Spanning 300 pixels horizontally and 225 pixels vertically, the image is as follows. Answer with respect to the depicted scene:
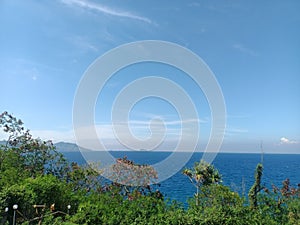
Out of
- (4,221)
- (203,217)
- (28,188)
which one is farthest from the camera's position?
(28,188)

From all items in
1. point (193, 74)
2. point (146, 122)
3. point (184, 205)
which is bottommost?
point (184, 205)

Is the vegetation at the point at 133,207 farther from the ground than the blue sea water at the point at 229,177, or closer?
farther from the ground

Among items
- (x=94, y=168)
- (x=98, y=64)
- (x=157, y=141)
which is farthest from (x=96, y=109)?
(x=94, y=168)

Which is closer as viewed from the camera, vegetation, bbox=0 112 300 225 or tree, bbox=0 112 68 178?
vegetation, bbox=0 112 300 225

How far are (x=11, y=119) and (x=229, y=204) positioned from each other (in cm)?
769

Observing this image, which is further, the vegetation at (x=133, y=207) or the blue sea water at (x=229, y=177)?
the blue sea water at (x=229, y=177)

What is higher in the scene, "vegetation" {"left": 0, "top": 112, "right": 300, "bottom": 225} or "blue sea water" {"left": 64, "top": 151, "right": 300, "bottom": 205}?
"vegetation" {"left": 0, "top": 112, "right": 300, "bottom": 225}

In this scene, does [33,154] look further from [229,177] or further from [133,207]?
[229,177]

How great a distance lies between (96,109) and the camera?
6.05 m

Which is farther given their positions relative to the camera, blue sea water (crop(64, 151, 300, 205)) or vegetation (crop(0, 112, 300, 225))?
blue sea water (crop(64, 151, 300, 205))

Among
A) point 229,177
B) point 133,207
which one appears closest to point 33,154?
point 133,207

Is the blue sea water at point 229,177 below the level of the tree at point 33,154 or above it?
below

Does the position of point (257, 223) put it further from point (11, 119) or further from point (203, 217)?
point (11, 119)

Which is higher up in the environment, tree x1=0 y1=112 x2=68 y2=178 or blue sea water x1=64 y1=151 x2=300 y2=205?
tree x1=0 y1=112 x2=68 y2=178
